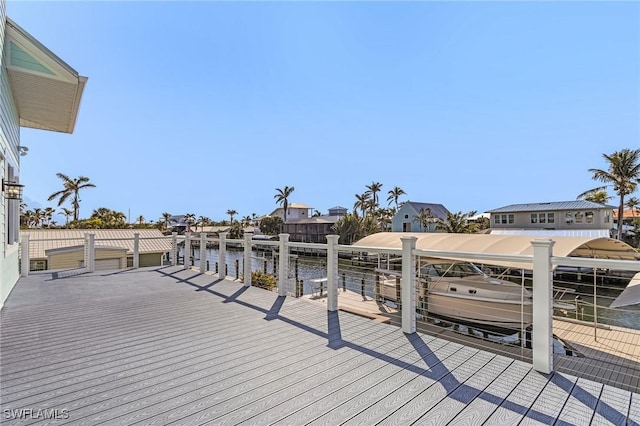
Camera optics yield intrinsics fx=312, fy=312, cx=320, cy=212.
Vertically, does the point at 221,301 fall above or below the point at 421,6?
below

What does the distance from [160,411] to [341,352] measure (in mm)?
1529

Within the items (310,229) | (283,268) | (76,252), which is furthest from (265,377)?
(310,229)

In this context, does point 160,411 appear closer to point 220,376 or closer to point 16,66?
point 220,376

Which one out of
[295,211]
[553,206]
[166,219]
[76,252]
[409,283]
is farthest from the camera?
[166,219]

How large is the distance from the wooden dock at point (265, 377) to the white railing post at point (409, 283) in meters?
→ 0.15

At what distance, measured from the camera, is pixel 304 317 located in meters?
4.04

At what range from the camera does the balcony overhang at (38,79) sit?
16.0 ft

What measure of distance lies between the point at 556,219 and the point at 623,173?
5.19 metres

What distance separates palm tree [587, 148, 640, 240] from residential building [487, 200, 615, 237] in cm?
144

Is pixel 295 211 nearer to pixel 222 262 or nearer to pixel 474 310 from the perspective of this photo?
pixel 474 310

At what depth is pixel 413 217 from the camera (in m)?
35.8

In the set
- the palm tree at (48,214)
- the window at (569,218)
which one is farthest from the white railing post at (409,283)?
the palm tree at (48,214)

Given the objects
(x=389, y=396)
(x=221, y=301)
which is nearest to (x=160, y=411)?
(x=389, y=396)

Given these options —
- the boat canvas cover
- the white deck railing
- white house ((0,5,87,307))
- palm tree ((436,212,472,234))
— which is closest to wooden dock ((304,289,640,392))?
the boat canvas cover
